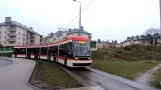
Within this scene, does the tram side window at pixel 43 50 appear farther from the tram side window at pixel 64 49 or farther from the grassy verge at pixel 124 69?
the grassy verge at pixel 124 69

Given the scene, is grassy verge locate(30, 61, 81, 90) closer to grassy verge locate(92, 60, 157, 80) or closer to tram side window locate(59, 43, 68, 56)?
grassy verge locate(92, 60, 157, 80)

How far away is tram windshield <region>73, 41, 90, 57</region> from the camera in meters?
24.1

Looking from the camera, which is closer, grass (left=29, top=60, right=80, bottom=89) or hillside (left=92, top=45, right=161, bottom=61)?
grass (left=29, top=60, right=80, bottom=89)

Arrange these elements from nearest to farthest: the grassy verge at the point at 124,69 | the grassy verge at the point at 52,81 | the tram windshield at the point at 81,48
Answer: the grassy verge at the point at 52,81
the grassy verge at the point at 124,69
the tram windshield at the point at 81,48

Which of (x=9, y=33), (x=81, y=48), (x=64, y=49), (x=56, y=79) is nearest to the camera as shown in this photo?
(x=56, y=79)

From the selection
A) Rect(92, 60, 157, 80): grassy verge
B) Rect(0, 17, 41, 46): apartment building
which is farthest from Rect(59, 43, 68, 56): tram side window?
Rect(0, 17, 41, 46): apartment building

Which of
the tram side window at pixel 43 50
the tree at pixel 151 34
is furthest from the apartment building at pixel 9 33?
the tram side window at pixel 43 50

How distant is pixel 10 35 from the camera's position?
125188 mm

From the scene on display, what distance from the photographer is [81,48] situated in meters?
24.4

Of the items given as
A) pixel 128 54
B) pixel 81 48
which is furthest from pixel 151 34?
pixel 81 48

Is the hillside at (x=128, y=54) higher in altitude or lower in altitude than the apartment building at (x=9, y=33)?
lower

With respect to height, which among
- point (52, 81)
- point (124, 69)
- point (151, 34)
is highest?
Answer: point (151, 34)

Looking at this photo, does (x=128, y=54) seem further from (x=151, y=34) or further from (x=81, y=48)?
(x=151, y=34)

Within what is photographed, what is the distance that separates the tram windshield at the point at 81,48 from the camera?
2414 cm
